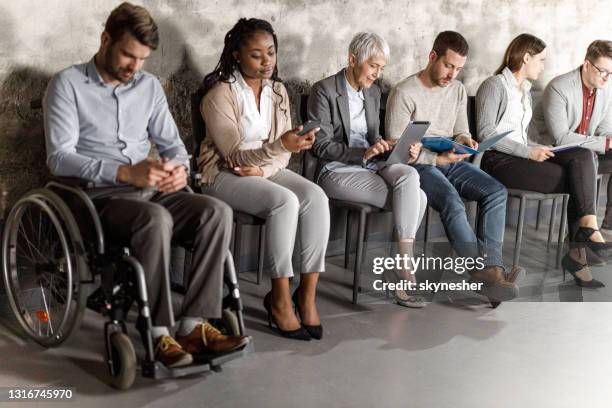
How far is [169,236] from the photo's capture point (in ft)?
8.48

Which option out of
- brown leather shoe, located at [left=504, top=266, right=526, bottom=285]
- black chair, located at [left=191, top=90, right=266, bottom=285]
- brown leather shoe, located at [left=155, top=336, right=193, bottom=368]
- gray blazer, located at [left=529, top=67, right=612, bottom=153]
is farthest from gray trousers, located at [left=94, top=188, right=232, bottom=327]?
gray blazer, located at [left=529, top=67, right=612, bottom=153]

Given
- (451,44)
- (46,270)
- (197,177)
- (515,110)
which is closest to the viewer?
(46,270)

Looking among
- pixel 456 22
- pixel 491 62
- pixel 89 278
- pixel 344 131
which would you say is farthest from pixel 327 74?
pixel 89 278

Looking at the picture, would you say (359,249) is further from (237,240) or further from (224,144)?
(224,144)

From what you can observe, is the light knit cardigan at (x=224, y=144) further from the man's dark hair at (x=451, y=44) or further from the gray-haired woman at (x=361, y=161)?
the man's dark hair at (x=451, y=44)

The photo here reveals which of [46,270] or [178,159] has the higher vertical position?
[178,159]

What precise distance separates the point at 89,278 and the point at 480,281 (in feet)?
5.93

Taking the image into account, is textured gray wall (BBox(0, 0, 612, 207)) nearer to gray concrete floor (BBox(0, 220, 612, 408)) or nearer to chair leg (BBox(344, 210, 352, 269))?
chair leg (BBox(344, 210, 352, 269))

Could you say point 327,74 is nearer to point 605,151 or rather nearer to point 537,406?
point 605,151

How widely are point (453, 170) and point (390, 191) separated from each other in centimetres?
47

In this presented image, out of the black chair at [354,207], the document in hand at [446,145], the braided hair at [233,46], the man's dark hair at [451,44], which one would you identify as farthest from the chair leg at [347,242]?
the braided hair at [233,46]

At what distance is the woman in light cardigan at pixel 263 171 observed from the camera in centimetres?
305

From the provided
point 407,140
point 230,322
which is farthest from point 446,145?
point 230,322

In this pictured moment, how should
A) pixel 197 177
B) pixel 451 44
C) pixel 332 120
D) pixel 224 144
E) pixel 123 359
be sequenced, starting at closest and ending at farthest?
pixel 123 359 → pixel 197 177 → pixel 224 144 → pixel 332 120 → pixel 451 44
